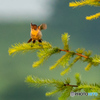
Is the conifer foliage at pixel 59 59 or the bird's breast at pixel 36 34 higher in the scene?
the bird's breast at pixel 36 34

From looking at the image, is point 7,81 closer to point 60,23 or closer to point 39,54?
point 60,23

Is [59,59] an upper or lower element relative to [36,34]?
lower

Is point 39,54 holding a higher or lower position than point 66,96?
higher

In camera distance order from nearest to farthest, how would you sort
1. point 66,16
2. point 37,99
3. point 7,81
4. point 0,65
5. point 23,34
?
point 37,99
point 7,81
point 0,65
point 23,34
point 66,16

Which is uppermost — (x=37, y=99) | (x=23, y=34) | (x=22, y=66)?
(x=23, y=34)

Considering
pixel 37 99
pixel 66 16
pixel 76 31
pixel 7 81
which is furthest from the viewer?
pixel 66 16

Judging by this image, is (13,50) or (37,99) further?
(37,99)

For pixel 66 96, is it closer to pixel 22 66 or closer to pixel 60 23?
pixel 22 66

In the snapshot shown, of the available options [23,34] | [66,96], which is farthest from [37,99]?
[66,96]

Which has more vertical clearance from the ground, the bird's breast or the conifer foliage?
the bird's breast

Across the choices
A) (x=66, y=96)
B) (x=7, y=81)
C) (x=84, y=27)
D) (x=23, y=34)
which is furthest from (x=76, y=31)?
(x=66, y=96)
